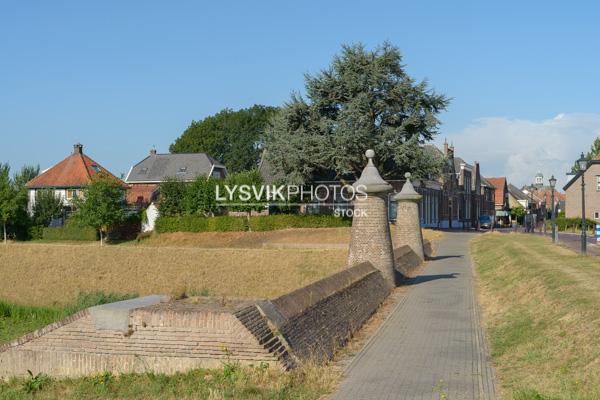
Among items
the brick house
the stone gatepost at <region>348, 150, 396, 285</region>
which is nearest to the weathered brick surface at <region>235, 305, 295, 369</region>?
the stone gatepost at <region>348, 150, 396, 285</region>

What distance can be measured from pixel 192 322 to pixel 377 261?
36.5 ft

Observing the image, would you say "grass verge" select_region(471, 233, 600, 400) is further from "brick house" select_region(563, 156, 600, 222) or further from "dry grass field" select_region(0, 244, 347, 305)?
"brick house" select_region(563, 156, 600, 222)

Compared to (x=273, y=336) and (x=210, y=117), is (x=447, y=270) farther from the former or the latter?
(x=210, y=117)

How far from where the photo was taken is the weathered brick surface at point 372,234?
18.9 metres

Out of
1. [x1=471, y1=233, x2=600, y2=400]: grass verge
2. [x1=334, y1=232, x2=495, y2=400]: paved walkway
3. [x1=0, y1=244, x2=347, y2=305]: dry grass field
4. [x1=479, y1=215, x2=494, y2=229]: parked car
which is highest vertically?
[x1=479, y1=215, x2=494, y2=229]: parked car

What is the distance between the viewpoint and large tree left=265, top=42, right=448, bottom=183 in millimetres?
47688

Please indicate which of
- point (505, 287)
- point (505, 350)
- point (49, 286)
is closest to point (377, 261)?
point (505, 287)

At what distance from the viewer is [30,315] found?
18.6 m

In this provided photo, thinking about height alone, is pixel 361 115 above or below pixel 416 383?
above

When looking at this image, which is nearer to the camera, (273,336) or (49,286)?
(273,336)

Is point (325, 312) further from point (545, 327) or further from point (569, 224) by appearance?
point (569, 224)

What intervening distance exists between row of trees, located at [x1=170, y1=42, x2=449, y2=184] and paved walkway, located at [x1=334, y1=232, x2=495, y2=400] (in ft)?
96.1

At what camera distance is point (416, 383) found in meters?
8.68

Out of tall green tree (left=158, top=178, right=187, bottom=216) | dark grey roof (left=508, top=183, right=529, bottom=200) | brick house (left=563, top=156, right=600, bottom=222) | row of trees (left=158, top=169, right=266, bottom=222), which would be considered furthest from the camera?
dark grey roof (left=508, top=183, right=529, bottom=200)
